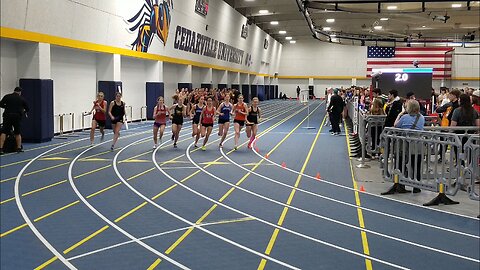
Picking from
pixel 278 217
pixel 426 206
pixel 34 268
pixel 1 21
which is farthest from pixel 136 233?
pixel 1 21

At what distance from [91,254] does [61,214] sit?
219 cm

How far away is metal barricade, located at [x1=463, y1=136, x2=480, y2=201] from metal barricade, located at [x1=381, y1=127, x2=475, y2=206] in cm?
10

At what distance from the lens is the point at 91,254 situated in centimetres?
632

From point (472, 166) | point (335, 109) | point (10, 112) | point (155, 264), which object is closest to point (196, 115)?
point (10, 112)

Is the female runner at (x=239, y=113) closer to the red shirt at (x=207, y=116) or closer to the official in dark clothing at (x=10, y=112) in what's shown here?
the red shirt at (x=207, y=116)

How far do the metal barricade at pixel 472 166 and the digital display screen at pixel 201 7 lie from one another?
26.2 m

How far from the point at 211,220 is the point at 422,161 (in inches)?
164

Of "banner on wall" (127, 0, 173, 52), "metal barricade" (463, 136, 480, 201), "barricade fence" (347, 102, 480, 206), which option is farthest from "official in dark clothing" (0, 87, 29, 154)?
"metal barricade" (463, 136, 480, 201)

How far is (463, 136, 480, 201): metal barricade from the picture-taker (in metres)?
8.25

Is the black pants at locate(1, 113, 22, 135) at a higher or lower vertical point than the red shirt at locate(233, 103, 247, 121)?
lower

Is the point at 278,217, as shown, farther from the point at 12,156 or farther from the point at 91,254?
the point at 12,156

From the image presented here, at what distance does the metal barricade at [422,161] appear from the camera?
881 cm

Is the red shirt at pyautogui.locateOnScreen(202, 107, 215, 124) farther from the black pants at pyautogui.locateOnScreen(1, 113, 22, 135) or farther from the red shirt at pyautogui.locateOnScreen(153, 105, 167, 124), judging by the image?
the black pants at pyautogui.locateOnScreen(1, 113, 22, 135)

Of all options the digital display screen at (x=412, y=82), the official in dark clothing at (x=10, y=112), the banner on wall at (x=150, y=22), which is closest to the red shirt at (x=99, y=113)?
the official in dark clothing at (x=10, y=112)
